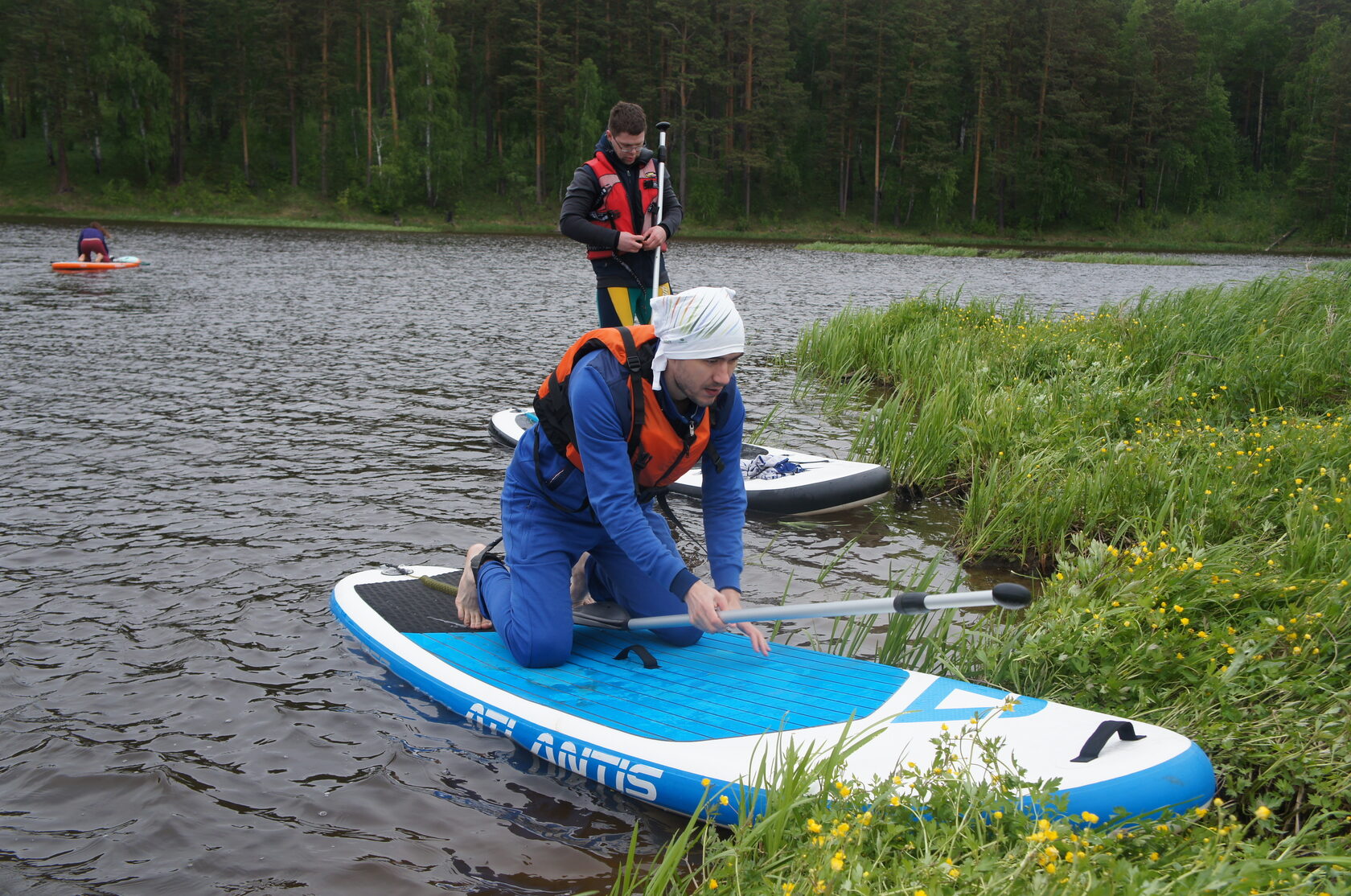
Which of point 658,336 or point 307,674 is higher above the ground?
point 658,336

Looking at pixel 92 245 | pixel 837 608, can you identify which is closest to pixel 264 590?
pixel 837 608

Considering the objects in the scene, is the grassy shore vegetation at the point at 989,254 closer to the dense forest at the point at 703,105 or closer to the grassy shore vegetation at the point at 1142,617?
the dense forest at the point at 703,105

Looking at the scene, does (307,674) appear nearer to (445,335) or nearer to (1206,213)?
(445,335)

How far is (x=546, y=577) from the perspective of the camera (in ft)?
14.0

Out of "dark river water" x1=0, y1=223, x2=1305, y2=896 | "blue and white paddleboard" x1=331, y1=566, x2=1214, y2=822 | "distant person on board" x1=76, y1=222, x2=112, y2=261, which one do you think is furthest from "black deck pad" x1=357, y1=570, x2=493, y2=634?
"distant person on board" x1=76, y1=222, x2=112, y2=261

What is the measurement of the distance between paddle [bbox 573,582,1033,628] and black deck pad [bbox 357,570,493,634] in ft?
1.87

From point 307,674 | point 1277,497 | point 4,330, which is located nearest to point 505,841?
point 307,674

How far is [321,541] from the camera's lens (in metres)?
6.30

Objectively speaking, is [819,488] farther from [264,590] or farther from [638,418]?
[264,590]

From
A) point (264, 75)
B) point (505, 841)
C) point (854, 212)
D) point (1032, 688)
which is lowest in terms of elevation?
point (505, 841)

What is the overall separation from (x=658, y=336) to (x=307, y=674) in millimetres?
2328

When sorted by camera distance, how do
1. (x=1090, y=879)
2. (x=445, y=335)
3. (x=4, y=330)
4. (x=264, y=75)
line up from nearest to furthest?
(x=1090, y=879), (x=4, y=330), (x=445, y=335), (x=264, y=75)

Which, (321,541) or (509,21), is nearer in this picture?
(321,541)

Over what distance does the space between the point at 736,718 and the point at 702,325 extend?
145 cm
